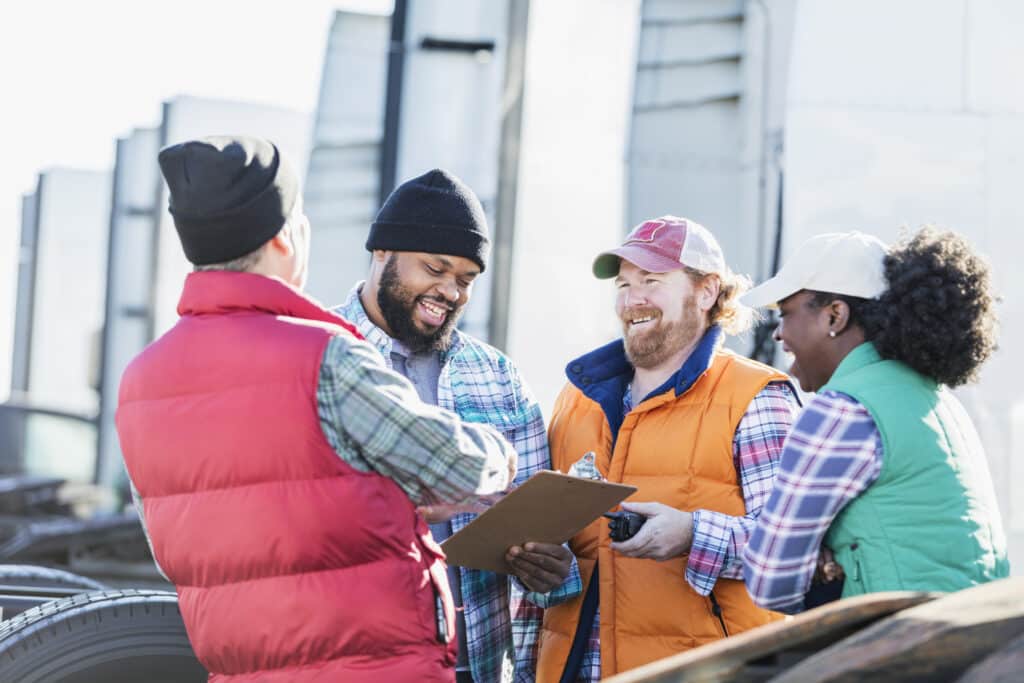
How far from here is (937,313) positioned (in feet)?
8.27

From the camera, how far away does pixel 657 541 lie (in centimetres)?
292

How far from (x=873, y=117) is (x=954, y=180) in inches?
15.6

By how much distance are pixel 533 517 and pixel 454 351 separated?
73cm

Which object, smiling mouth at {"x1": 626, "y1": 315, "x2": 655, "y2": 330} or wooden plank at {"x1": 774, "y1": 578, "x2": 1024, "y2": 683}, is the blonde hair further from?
wooden plank at {"x1": 774, "y1": 578, "x2": 1024, "y2": 683}

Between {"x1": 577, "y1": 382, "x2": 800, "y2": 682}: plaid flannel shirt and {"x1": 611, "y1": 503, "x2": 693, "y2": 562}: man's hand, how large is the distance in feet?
0.07

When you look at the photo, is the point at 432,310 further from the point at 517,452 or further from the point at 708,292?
the point at 708,292

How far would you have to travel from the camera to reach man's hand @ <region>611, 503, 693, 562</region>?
2.92m

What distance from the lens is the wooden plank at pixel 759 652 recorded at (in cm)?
178

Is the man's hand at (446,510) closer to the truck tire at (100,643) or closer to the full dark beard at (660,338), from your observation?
the full dark beard at (660,338)

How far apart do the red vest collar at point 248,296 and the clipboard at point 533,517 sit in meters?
0.62

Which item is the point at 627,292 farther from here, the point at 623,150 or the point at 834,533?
the point at 623,150

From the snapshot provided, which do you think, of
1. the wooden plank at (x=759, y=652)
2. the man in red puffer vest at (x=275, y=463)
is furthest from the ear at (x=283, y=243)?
the wooden plank at (x=759, y=652)

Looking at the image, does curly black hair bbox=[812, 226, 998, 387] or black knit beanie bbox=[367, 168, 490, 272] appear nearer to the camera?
curly black hair bbox=[812, 226, 998, 387]

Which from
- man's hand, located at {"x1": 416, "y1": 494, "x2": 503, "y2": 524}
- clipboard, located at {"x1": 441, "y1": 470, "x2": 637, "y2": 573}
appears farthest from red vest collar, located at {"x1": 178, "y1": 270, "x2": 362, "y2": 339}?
clipboard, located at {"x1": 441, "y1": 470, "x2": 637, "y2": 573}
